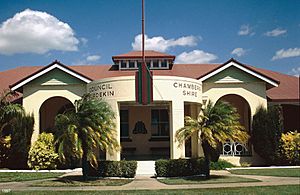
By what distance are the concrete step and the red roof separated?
8.49 metres

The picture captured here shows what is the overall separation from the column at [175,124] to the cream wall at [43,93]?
7.12 meters

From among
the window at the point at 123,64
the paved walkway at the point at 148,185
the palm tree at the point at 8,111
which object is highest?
the window at the point at 123,64

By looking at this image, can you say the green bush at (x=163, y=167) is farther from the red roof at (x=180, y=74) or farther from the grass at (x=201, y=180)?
the red roof at (x=180, y=74)

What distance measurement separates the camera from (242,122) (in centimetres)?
2745

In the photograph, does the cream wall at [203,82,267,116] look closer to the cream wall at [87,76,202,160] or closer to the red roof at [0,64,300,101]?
the red roof at [0,64,300,101]

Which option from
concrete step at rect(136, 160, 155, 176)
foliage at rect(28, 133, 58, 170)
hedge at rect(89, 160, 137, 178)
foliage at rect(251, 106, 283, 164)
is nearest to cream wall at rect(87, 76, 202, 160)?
concrete step at rect(136, 160, 155, 176)

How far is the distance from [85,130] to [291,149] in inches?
536

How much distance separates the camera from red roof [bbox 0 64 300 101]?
28.3 meters

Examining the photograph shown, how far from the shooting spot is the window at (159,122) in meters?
28.8

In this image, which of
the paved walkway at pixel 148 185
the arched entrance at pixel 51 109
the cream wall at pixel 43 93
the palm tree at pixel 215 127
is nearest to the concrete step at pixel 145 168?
the paved walkway at pixel 148 185

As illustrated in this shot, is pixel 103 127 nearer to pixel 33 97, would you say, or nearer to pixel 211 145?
pixel 211 145

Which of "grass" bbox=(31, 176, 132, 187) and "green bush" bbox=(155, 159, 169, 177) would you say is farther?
"green bush" bbox=(155, 159, 169, 177)

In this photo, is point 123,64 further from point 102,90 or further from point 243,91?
point 243,91

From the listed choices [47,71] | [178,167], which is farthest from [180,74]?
[178,167]
